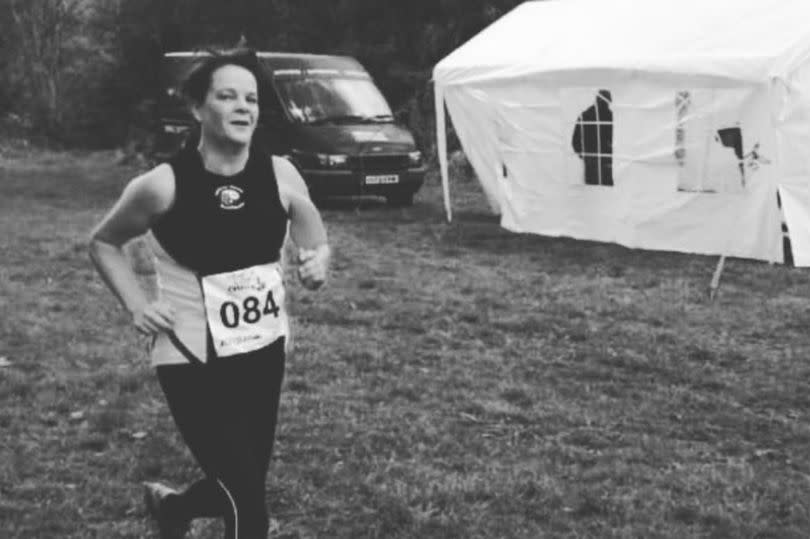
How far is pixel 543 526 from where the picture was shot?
516 centimetres

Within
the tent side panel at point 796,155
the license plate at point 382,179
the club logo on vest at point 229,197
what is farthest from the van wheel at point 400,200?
the club logo on vest at point 229,197

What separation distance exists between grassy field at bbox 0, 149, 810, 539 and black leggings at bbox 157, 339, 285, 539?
3.92 ft

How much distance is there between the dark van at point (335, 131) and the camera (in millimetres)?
18406

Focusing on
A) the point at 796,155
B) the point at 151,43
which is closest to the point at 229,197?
the point at 796,155

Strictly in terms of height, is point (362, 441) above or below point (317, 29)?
below

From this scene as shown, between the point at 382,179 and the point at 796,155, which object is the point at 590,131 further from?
the point at 382,179

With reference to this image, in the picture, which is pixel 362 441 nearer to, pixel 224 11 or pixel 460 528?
pixel 460 528

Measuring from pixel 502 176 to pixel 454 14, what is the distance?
14.4 m

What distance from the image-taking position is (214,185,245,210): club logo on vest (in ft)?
12.5

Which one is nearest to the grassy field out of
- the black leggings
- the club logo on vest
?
the black leggings

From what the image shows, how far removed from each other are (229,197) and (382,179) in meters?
15.0

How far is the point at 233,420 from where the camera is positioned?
3.92 meters

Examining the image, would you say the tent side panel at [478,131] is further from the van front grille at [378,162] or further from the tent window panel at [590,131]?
the van front grille at [378,162]

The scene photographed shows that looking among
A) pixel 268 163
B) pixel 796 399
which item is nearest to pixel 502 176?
pixel 796 399
